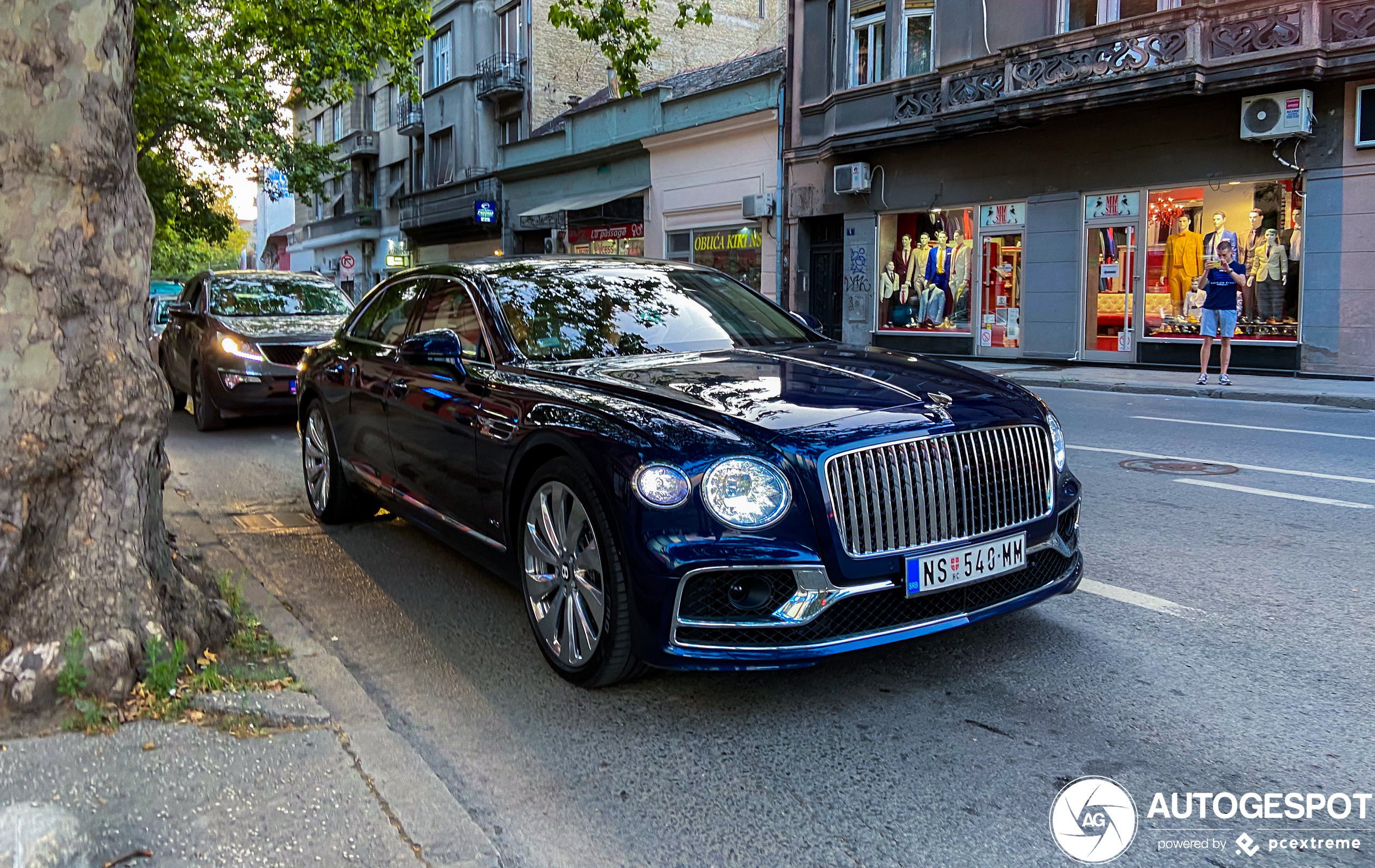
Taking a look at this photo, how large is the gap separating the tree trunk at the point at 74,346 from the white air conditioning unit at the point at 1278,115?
16.5 m

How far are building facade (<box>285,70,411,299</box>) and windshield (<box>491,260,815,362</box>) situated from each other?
40079mm

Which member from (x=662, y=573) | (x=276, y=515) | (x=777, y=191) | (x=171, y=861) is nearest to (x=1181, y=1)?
(x=777, y=191)

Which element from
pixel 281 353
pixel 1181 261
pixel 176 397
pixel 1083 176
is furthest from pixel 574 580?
pixel 1083 176

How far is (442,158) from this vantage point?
138 feet

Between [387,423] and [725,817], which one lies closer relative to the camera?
[725,817]

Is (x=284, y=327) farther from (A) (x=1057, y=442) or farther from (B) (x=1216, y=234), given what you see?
(B) (x=1216, y=234)

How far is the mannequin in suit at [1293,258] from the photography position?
16719mm

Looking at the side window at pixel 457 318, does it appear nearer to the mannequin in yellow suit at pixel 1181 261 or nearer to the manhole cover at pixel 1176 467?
the manhole cover at pixel 1176 467

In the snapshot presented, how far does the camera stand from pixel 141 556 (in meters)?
3.84

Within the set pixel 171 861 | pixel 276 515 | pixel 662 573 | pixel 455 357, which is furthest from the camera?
pixel 276 515

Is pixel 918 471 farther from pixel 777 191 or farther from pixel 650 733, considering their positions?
pixel 777 191

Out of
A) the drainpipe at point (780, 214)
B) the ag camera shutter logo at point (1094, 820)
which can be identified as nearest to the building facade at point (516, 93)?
the drainpipe at point (780, 214)

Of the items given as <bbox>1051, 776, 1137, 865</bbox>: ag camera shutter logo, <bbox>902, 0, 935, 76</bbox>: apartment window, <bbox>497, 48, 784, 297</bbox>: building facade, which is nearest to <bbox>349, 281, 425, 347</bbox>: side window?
<bbox>1051, 776, 1137, 865</bbox>: ag camera shutter logo

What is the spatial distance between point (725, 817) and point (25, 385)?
249 cm
